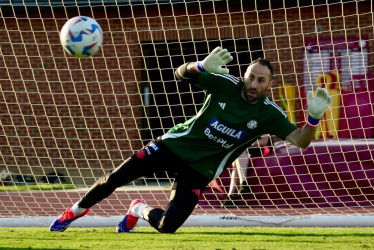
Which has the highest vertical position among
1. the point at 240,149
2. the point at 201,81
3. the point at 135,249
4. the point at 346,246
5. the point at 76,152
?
the point at 201,81

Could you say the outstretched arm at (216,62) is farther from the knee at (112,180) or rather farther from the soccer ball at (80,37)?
the knee at (112,180)

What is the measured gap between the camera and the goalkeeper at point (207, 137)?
529 cm

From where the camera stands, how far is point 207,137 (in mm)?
5387

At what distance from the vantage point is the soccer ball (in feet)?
17.8

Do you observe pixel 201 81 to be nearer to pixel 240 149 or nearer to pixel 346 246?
pixel 240 149

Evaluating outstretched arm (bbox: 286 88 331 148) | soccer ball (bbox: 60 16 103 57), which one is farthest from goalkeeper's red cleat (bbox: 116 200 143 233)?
outstretched arm (bbox: 286 88 331 148)

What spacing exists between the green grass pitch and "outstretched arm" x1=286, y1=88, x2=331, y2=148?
0.91 m

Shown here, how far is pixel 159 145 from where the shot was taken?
5477 mm

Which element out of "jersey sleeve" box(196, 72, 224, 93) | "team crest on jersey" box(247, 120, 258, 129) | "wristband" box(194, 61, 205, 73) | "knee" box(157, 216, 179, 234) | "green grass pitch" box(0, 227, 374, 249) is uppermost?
"wristband" box(194, 61, 205, 73)

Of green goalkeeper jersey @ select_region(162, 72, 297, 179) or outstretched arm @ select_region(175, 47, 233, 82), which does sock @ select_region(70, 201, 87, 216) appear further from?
outstretched arm @ select_region(175, 47, 233, 82)

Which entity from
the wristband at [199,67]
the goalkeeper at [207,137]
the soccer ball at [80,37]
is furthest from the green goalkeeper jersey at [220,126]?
the soccer ball at [80,37]

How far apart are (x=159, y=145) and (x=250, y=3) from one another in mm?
6488

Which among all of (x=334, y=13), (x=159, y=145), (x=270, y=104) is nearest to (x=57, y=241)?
(x=159, y=145)

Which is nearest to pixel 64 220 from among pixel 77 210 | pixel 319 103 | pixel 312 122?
pixel 77 210
